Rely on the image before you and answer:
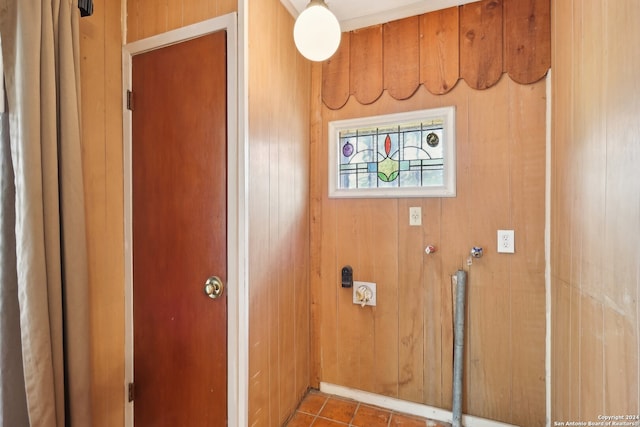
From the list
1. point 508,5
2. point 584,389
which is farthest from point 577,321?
point 508,5

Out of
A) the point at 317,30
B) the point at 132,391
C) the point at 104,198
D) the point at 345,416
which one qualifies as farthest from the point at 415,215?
the point at 132,391

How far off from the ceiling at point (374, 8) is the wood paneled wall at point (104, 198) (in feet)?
3.25

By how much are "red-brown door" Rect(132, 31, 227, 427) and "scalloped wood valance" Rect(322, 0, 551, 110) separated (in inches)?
36.9

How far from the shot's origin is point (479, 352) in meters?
1.57

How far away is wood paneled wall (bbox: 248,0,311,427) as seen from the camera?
1.32 m

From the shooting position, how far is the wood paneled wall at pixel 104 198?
4.28ft

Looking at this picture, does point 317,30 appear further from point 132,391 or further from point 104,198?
point 132,391

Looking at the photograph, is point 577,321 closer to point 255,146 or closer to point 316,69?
point 255,146

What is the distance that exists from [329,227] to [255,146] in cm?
84

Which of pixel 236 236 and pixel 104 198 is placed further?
pixel 104 198

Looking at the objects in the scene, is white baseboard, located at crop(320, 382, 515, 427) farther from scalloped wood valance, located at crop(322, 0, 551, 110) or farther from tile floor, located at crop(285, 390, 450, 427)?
scalloped wood valance, located at crop(322, 0, 551, 110)

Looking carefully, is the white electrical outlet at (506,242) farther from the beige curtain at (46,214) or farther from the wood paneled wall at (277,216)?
the beige curtain at (46,214)

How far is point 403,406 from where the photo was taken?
67.6 inches

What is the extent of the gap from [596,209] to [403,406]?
5.07 feet
